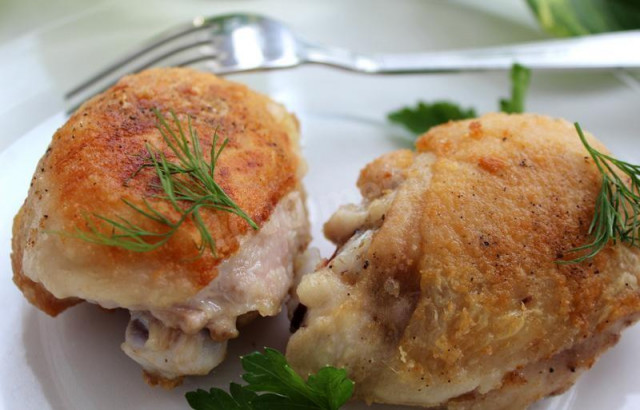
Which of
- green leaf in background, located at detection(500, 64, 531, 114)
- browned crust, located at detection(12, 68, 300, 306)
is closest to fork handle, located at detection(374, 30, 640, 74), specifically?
green leaf in background, located at detection(500, 64, 531, 114)

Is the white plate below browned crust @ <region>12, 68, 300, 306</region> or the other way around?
below

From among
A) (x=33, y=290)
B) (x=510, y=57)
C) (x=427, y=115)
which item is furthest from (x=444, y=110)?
(x=33, y=290)

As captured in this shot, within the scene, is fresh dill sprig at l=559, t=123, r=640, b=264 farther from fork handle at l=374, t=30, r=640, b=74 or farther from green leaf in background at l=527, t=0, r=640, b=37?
green leaf in background at l=527, t=0, r=640, b=37

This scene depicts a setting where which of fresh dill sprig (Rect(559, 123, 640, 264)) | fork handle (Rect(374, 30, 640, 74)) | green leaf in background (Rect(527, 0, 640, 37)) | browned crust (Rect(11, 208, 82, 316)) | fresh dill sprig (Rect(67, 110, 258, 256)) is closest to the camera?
fresh dill sprig (Rect(67, 110, 258, 256))

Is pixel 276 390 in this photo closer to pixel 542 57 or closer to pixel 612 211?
pixel 612 211

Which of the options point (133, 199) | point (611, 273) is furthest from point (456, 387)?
point (133, 199)

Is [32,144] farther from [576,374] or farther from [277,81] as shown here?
[576,374]
